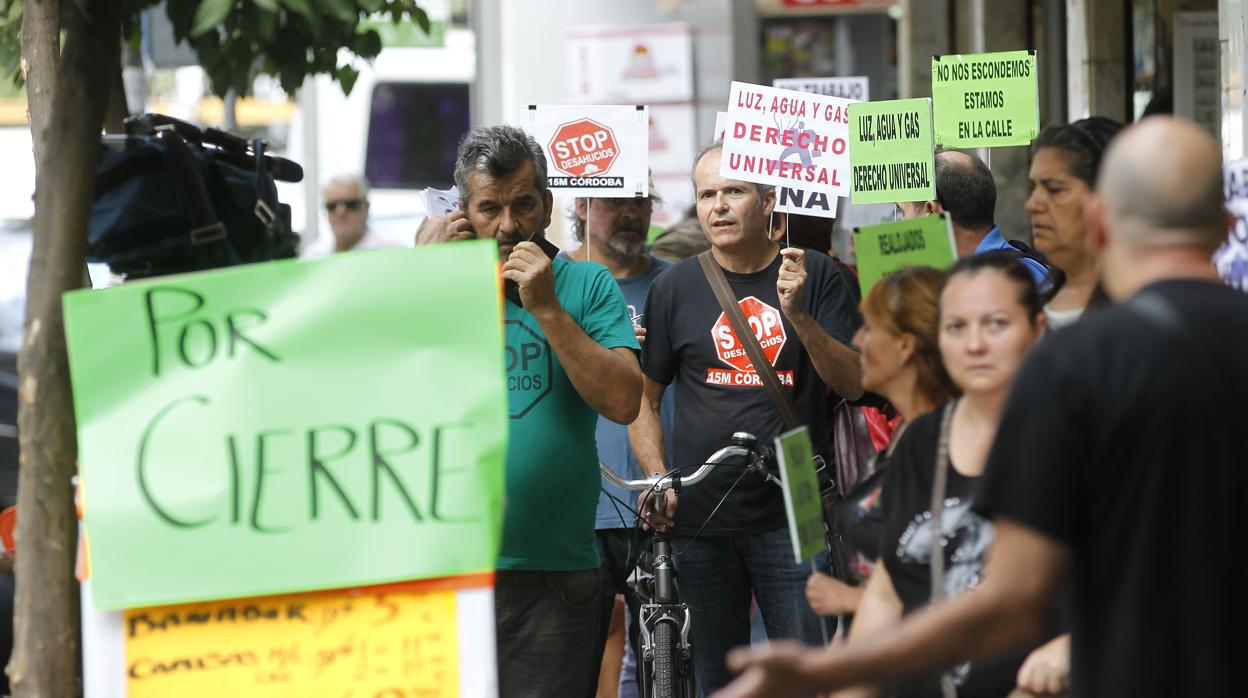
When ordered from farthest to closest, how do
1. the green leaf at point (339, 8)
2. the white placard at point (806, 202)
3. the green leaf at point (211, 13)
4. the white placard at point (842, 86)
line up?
1. the white placard at point (842, 86)
2. the white placard at point (806, 202)
3. the green leaf at point (339, 8)
4. the green leaf at point (211, 13)

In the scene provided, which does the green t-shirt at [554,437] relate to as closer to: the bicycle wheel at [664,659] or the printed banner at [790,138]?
the bicycle wheel at [664,659]

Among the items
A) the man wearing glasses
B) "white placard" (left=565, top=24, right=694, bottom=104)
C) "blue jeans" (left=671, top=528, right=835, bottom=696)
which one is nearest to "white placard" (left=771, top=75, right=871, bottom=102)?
the man wearing glasses

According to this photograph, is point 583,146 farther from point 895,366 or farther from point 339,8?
point 339,8

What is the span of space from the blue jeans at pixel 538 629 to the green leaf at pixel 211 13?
171 cm

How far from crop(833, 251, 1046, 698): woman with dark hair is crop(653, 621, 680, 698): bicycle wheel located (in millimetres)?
1981

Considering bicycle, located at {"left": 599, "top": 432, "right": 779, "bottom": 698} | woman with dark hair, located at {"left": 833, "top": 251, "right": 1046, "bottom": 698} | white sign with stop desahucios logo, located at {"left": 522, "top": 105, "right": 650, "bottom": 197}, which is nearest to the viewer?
woman with dark hair, located at {"left": 833, "top": 251, "right": 1046, "bottom": 698}

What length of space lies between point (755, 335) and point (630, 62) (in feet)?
36.7

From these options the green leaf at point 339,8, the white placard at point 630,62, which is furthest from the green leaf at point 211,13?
the white placard at point 630,62

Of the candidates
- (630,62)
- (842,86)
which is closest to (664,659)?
(842,86)

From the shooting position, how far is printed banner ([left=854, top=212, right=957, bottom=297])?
15.3 ft

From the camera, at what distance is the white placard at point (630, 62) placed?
16.7 m

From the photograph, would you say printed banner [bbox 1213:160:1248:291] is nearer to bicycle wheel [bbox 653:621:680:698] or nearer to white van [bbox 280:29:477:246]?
bicycle wheel [bbox 653:621:680:698]

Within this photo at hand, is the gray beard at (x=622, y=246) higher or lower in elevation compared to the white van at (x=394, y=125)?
lower

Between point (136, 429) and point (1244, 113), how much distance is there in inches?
168
